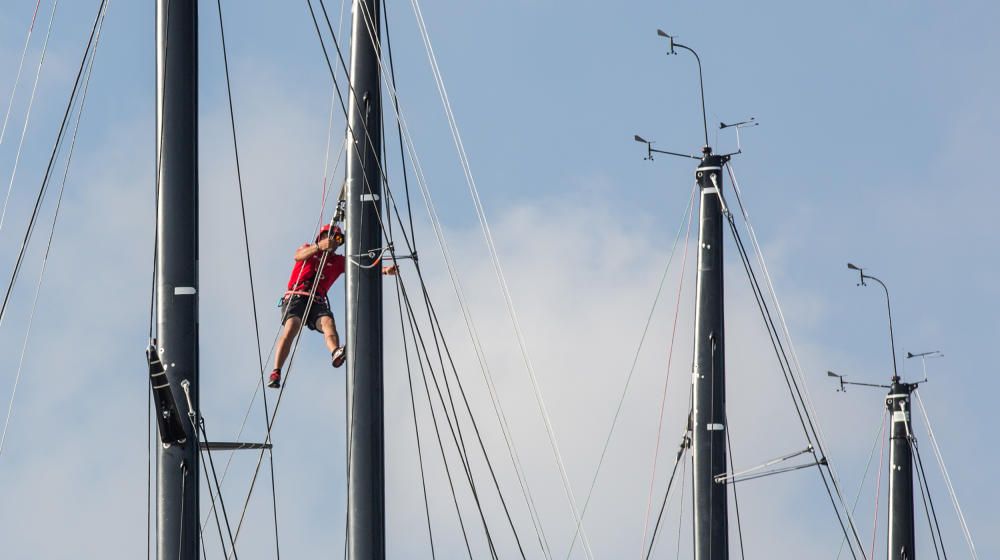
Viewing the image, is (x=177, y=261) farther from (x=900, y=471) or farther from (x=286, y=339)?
(x=900, y=471)

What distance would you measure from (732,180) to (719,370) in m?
3.39

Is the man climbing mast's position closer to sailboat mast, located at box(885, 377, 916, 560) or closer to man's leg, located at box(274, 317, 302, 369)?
man's leg, located at box(274, 317, 302, 369)

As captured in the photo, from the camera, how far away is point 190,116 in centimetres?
1589

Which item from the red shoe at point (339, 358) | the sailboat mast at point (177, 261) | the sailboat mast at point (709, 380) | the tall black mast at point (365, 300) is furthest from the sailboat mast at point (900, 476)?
the sailboat mast at point (177, 261)

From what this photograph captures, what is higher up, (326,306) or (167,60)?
(167,60)

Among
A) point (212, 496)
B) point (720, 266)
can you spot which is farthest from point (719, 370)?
point (212, 496)

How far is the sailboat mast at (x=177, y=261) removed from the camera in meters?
15.2

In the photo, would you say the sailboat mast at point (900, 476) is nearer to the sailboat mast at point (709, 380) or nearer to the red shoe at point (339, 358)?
the sailboat mast at point (709, 380)

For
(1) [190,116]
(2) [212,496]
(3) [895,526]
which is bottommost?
(3) [895,526]

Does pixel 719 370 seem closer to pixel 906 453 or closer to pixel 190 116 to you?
pixel 906 453

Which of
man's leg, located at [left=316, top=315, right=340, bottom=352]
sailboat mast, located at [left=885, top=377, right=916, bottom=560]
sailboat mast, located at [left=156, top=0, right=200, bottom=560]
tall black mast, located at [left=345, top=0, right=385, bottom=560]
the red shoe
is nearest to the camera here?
sailboat mast, located at [left=156, top=0, right=200, bottom=560]

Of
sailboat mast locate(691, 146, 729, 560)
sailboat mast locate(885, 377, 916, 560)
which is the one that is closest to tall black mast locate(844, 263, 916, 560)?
sailboat mast locate(885, 377, 916, 560)

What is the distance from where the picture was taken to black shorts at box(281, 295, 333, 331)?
2220 centimetres

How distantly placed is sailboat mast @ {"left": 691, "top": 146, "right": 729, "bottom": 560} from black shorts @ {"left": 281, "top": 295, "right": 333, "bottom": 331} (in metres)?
8.19
